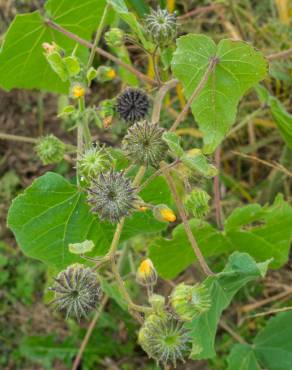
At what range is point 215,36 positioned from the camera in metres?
3.89

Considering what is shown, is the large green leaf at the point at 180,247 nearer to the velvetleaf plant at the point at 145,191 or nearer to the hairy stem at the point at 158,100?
the velvetleaf plant at the point at 145,191

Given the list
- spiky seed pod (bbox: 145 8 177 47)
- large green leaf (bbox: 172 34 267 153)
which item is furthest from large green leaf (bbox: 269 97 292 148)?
spiky seed pod (bbox: 145 8 177 47)

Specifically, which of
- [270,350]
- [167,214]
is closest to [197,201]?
[167,214]

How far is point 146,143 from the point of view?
6.62 ft

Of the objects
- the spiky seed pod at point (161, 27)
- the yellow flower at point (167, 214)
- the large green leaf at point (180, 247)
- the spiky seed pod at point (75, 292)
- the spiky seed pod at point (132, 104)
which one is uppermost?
the spiky seed pod at point (161, 27)

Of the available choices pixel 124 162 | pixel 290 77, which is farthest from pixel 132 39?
pixel 290 77

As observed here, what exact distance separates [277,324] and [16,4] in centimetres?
279

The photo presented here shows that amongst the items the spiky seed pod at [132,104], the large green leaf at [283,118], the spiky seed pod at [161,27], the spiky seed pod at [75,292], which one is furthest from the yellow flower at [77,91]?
the large green leaf at [283,118]

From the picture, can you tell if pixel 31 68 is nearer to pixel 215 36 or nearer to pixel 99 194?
pixel 99 194

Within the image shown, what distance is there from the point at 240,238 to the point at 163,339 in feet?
3.43

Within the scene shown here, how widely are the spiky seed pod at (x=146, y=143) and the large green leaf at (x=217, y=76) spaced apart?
0.23 metres

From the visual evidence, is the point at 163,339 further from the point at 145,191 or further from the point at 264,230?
the point at 264,230

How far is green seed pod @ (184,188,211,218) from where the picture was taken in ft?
7.04

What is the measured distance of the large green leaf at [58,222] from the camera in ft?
7.61
